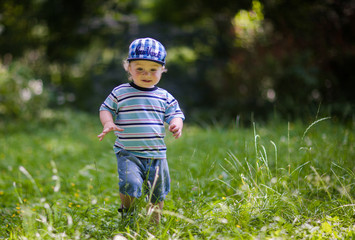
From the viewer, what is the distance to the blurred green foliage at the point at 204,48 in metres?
7.36

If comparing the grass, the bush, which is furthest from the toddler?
the bush

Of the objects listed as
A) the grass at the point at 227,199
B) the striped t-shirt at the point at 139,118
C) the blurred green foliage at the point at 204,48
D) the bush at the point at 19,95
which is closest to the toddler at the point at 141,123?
the striped t-shirt at the point at 139,118

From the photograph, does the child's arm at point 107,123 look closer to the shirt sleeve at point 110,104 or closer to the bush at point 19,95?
the shirt sleeve at point 110,104

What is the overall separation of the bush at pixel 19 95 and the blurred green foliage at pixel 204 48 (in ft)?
2.29

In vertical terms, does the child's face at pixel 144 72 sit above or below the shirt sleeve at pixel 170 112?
above

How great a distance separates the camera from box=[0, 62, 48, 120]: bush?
761 centimetres

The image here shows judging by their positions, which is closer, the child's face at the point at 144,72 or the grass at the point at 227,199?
the grass at the point at 227,199

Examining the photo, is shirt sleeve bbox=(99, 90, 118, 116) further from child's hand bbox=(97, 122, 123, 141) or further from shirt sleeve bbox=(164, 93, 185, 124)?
shirt sleeve bbox=(164, 93, 185, 124)

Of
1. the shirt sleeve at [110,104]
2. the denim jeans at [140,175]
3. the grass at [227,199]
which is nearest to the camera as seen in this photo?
the grass at [227,199]

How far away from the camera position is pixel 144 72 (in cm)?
222

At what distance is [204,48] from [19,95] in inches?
210

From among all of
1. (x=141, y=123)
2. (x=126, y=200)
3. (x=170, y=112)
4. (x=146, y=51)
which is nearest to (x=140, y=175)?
(x=126, y=200)

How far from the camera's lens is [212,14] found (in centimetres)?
991

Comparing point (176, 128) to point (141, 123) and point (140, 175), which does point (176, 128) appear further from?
point (140, 175)
